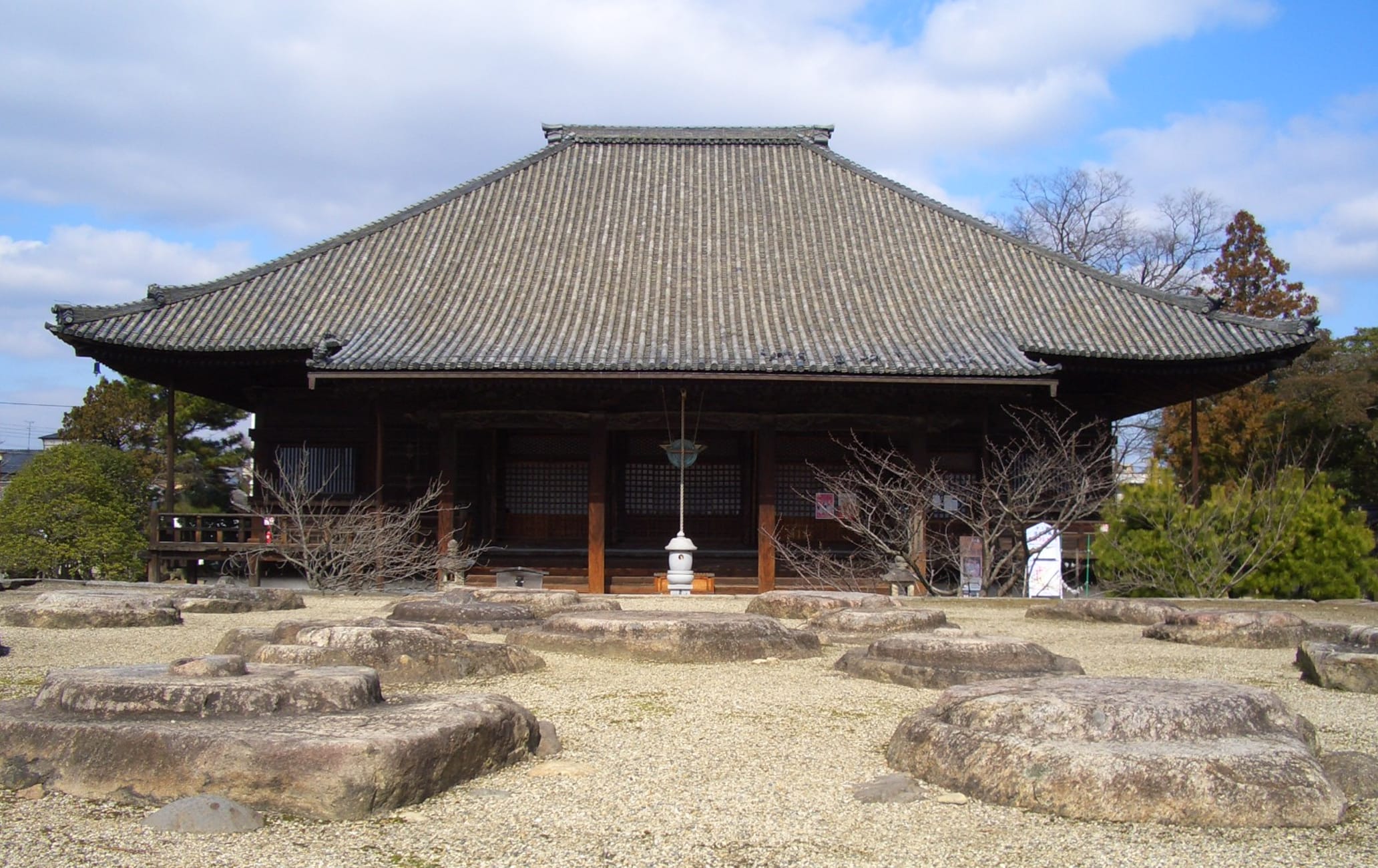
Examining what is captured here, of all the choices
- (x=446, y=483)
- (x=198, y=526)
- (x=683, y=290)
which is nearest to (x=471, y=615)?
(x=446, y=483)

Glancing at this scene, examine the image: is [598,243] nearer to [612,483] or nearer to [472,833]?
[612,483]

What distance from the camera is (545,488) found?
16062 mm

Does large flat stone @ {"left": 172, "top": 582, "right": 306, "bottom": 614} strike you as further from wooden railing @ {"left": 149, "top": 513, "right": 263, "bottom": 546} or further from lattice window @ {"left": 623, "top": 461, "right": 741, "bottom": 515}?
lattice window @ {"left": 623, "top": 461, "right": 741, "bottom": 515}

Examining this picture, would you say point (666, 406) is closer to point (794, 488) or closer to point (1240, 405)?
point (794, 488)

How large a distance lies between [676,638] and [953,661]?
1.59 meters

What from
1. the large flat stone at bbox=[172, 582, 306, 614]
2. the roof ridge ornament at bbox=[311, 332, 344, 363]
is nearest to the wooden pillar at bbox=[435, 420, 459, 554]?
the roof ridge ornament at bbox=[311, 332, 344, 363]

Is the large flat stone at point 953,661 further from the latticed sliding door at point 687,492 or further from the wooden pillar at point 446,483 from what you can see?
the latticed sliding door at point 687,492

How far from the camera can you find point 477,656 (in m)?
5.87

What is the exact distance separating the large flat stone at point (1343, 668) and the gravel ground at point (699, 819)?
7.8 inches

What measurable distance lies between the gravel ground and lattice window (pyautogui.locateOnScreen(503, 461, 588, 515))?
34.8 feet

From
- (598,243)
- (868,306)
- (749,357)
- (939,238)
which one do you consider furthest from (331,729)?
(939,238)

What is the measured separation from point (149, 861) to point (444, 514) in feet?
37.7

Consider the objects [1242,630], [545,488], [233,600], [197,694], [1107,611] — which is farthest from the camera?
[545,488]

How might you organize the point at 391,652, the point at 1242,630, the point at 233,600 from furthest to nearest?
the point at 233,600, the point at 1242,630, the point at 391,652
